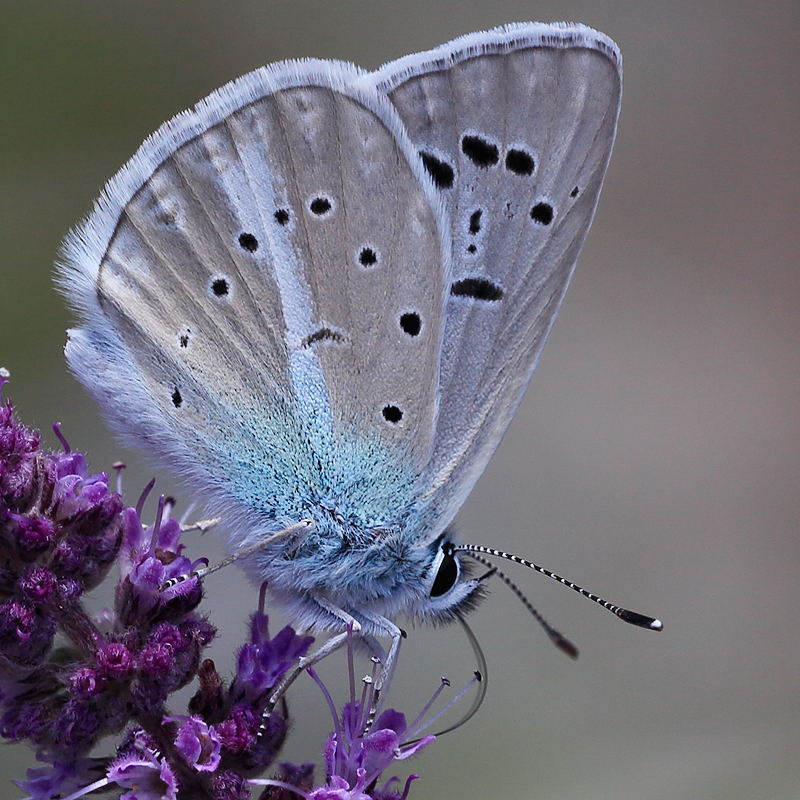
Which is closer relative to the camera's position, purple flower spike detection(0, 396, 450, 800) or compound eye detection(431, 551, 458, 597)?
purple flower spike detection(0, 396, 450, 800)

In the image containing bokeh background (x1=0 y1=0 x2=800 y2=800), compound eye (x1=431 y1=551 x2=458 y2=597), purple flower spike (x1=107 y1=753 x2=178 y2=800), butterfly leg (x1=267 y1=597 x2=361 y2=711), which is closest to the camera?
purple flower spike (x1=107 y1=753 x2=178 y2=800)

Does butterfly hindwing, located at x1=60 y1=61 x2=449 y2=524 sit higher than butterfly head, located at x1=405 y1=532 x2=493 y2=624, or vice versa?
butterfly hindwing, located at x1=60 y1=61 x2=449 y2=524

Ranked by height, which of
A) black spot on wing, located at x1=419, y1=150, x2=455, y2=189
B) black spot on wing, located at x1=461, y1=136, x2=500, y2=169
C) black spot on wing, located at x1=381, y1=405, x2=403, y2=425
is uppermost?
black spot on wing, located at x1=461, y1=136, x2=500, y2=169

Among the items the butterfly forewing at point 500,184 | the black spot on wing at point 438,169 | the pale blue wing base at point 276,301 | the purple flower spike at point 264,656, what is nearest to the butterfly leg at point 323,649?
the purple flower spike at point 264,656

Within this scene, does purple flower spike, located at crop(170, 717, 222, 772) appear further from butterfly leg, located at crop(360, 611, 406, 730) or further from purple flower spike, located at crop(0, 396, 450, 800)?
butterfly leg, located at crop(360, 611, 406, 730)

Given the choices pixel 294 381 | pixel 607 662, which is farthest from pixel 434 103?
pixel 607 662

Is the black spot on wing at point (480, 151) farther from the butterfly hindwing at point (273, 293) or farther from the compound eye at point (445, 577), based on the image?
the compound eye at point (445, 577)

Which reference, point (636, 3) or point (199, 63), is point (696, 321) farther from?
point (199, 63)

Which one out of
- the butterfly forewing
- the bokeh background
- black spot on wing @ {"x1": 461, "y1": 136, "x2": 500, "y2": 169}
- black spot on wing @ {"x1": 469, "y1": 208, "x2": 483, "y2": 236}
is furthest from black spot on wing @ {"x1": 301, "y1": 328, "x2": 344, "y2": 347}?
the bokeh background

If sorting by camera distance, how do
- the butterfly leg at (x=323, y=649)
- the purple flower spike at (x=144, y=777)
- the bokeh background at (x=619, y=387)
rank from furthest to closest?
the bokeh background at (x=619, y=387) → the butterfly leg at (x=323, y=649) → the purple flower spike at (x=144, y=777)
